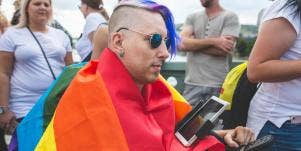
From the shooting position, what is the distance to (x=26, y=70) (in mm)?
3910

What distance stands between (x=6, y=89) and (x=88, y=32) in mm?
783

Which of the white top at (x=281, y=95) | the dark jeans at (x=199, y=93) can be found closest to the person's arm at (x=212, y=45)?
the dark jeans at (x=199, y=93)

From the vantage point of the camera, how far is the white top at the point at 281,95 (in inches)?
86.4

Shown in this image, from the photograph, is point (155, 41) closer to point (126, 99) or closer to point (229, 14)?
point (126, 99)

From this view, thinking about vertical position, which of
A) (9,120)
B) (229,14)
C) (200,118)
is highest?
(200,118)

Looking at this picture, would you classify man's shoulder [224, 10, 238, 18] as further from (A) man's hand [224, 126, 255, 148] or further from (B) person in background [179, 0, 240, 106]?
(A) man's hand [224, 126, 255, 148]

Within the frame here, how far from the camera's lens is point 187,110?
2320 mm

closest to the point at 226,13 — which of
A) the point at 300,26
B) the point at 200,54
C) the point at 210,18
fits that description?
the point at 210,18

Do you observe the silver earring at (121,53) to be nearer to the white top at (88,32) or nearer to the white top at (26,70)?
the white top at (88,32)

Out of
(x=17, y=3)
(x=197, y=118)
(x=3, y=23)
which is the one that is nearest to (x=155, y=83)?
(x=197, y=118)

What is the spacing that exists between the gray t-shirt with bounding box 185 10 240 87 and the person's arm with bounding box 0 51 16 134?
1.72m

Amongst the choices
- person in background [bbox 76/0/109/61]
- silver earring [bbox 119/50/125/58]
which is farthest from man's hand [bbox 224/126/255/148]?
person in background [bbox 76/0/109/61]

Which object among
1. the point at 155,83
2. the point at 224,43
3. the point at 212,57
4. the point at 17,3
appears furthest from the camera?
the point at 17,3

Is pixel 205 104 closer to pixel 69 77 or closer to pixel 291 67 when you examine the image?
pixel 291 67
